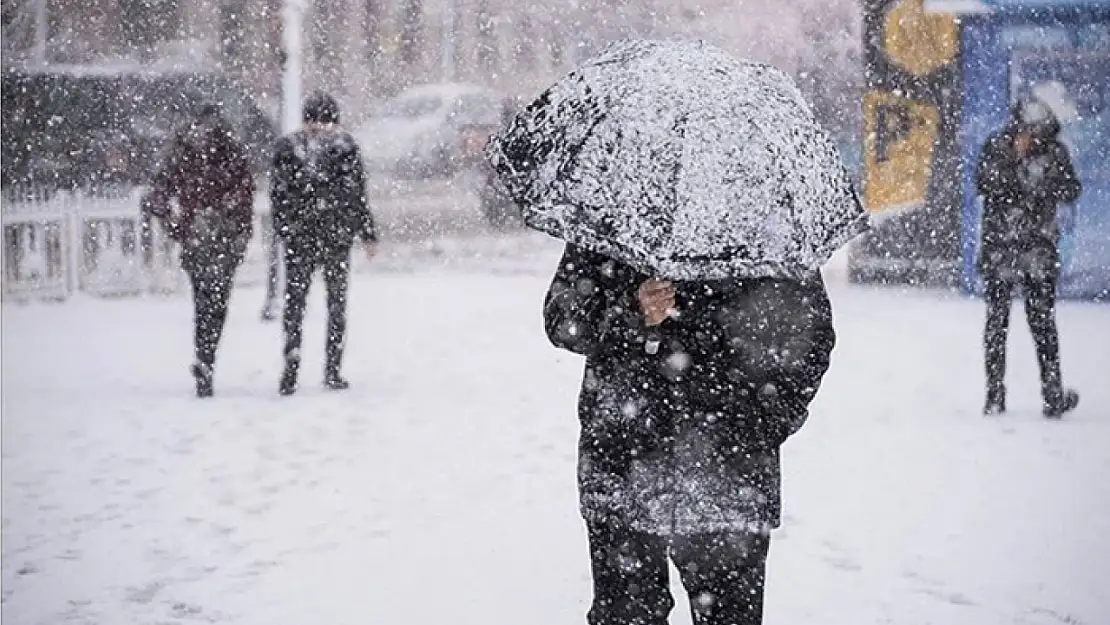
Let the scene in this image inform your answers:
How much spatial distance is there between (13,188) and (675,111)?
220 inches

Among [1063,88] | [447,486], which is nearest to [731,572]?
[447,486]

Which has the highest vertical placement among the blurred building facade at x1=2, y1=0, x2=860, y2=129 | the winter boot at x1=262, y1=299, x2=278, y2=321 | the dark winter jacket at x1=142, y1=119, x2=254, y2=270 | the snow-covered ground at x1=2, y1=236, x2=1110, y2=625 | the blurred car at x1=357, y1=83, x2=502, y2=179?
the blurred building facade at x1=2, y1=0, x2=860, y2=129

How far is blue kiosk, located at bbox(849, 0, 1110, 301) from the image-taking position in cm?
684

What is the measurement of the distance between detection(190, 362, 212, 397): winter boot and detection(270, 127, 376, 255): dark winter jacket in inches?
28.1

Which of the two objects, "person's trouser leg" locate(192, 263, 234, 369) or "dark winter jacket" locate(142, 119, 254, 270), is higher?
"dark winter jacket" locate(142, 119, 254, 270)

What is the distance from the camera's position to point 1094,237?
7.23 metres

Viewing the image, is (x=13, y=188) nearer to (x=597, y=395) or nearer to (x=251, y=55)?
(x=251, y=55)

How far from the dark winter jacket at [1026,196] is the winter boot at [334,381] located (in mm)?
3056

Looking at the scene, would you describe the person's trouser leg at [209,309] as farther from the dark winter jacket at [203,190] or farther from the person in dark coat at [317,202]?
the person in dark coat at [317,202]

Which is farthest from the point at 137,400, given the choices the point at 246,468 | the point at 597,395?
the point at 597,395

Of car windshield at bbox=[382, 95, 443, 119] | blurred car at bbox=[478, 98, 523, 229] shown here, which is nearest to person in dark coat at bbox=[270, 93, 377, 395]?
blurred car at bbox=[478, 98, 523, 229]

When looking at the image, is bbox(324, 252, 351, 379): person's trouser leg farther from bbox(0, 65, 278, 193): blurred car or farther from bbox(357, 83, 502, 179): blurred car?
bbox(357, 83, 502, 179): blurred car

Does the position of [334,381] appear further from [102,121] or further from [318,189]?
[102,121]

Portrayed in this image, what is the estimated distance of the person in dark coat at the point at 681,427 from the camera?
8.59 feet
